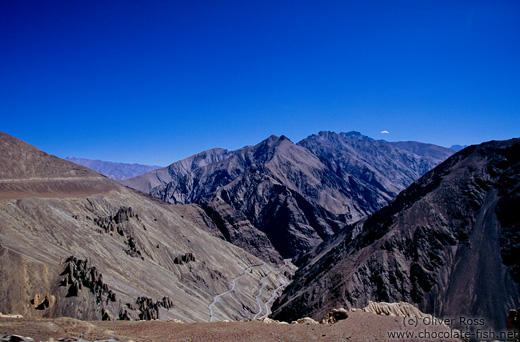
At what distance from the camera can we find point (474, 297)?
58.1 metres

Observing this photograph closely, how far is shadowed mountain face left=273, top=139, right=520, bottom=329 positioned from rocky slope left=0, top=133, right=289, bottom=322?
20688 millimetres

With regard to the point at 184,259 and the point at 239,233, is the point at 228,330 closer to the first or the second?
the point at 184,259

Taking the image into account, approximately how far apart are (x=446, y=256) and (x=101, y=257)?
74921 mm

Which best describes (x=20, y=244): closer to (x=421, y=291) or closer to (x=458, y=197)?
(x=421, y=291)

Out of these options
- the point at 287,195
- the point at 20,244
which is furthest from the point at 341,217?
the point at 20,244

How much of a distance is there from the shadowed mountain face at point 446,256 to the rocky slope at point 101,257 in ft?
67.9

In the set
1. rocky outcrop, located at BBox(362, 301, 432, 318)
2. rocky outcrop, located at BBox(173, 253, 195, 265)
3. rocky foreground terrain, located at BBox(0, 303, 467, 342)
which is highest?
rocky foreground terrain, located at BBox(0, 303, 467, 342)

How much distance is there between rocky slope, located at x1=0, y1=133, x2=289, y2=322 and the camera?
39406 millimetres

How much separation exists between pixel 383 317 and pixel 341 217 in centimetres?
16694

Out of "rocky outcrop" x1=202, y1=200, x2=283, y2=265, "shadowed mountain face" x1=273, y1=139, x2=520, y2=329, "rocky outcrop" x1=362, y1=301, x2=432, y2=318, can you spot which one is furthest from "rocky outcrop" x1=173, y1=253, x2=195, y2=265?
"rocky outcrop" x1=362, y1=301, x2=432, y2=318

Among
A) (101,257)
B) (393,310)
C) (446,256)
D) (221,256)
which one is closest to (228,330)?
(393,310)

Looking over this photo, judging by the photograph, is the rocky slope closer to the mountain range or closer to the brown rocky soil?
the mountain range

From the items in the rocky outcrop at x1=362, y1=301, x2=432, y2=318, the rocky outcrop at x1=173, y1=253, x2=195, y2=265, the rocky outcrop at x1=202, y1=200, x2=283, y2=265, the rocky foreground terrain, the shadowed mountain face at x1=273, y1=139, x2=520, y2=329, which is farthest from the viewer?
the rocky outcrop at x1=202, y1=200, x2=283, y2=265

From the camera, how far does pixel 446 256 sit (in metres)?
70.2
